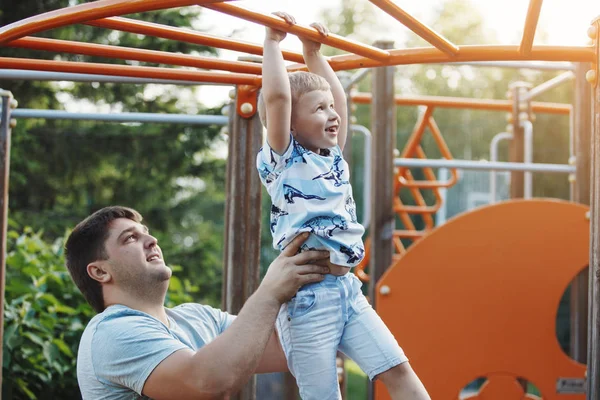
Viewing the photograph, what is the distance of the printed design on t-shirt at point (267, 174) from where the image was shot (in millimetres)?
2051

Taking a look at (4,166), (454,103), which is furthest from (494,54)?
(454,103)

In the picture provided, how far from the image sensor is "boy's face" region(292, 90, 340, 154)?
6.57ft

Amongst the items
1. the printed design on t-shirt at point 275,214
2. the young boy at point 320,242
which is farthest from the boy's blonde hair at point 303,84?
the printed design on t-shirt at point 275,214

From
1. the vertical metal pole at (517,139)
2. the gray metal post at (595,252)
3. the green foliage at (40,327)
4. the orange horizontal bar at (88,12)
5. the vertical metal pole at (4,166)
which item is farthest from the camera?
the vertical metal pole at (517,139)

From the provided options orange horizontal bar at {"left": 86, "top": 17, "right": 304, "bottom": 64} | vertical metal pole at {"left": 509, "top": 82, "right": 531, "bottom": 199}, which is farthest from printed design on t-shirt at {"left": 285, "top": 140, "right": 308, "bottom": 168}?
vertical metal pole at {"left": 509, "top": 82, "right": 531, "bottom": 199}

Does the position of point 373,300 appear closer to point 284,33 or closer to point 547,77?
point 284,33

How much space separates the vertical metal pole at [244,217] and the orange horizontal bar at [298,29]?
732 millimetres

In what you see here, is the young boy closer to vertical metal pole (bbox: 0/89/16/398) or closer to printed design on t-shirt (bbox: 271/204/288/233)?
printed design on t-shirt (bbox: 271/204/288/233)

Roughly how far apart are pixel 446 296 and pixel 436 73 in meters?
22.8

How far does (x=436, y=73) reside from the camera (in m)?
25.8

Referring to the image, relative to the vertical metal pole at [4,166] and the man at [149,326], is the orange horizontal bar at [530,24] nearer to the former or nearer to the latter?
the man at [149,326]

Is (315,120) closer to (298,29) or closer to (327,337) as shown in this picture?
(298,29)

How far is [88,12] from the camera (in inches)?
66.4

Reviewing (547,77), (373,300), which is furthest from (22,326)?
(547,77)
